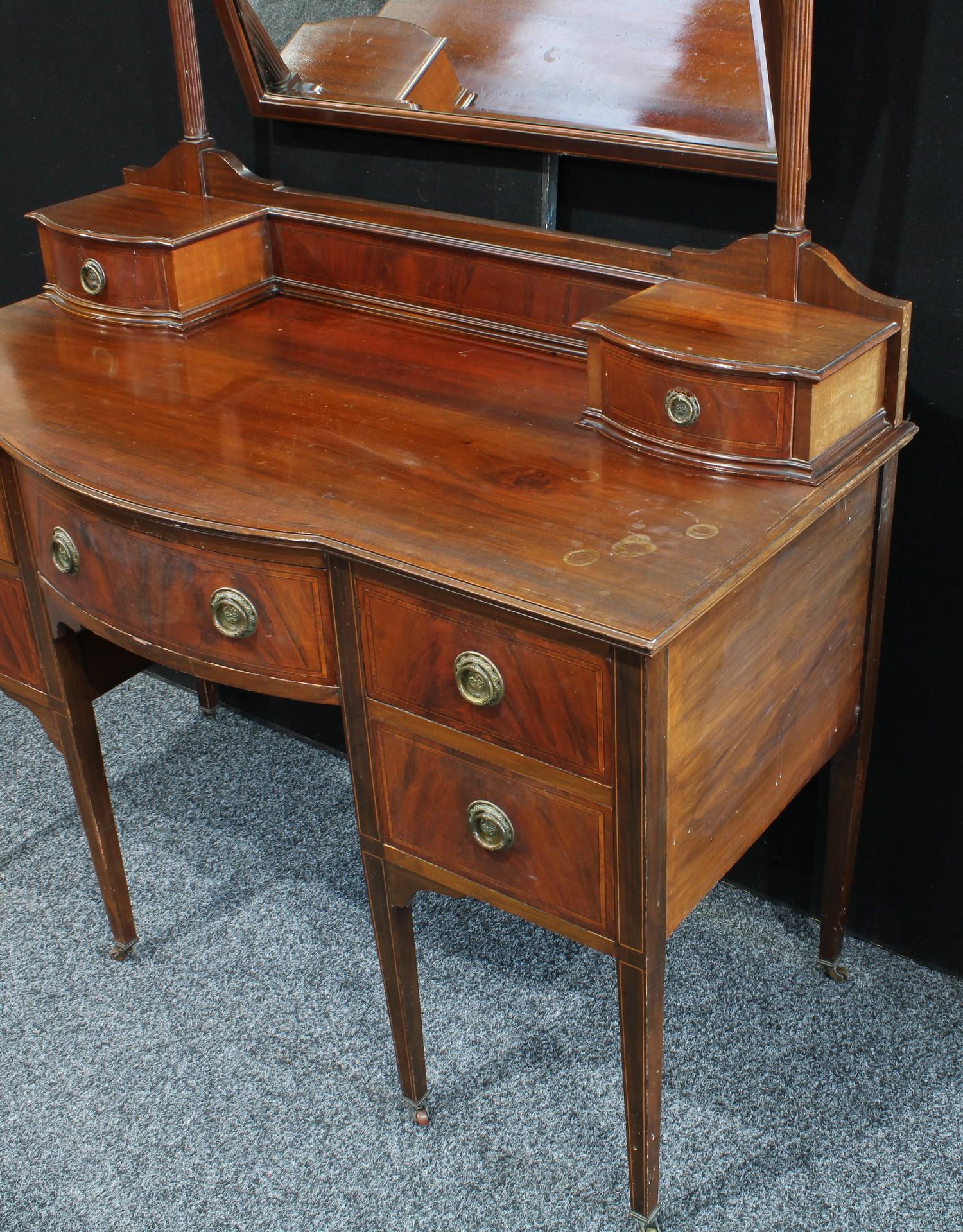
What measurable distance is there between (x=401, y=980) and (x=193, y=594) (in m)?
0.58

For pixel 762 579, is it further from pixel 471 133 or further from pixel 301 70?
pixel 301 70

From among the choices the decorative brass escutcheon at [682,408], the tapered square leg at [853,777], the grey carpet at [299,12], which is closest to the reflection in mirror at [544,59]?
the grey carpet at [299,12]

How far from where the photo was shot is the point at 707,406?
4.81 ft

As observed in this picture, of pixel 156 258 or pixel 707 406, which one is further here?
pixel 156 258

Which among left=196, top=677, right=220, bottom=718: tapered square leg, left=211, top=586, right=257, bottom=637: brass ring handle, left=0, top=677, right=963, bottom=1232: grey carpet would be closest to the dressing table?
left=211, top=586, right=257, bottom=637: brass ring handle

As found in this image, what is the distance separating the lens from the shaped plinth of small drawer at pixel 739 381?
1431 millimetres

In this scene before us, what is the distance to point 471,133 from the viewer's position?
183cm

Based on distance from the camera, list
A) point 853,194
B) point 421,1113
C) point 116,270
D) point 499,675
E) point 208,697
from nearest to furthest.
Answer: point 499,675
point 853,194
point 421,1113
point 116,270
point 208,697

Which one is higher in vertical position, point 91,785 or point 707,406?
point 707,406

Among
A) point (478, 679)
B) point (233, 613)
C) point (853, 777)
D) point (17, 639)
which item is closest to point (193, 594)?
point (233, 613)

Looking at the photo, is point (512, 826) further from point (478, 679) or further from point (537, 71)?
point (537, 71)

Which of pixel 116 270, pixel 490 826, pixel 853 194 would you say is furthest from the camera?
pixel 116 270

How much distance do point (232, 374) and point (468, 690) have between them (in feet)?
2.10

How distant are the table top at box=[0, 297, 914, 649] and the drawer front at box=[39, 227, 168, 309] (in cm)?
5
